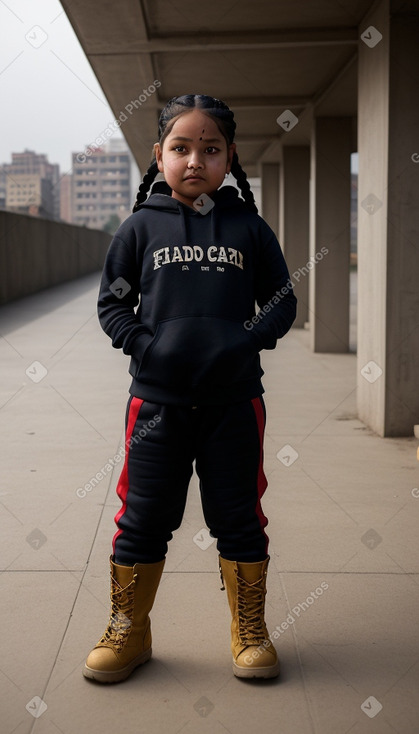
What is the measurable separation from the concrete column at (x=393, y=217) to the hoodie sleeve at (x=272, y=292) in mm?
3420

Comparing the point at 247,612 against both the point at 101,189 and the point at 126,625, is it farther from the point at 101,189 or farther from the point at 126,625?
the point at 101,189

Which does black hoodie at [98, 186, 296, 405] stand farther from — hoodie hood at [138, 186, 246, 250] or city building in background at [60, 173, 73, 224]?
city building in background at [60, 173, 73, 224]

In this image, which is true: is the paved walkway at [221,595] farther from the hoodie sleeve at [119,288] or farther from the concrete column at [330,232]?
the concrete column at [330,232]

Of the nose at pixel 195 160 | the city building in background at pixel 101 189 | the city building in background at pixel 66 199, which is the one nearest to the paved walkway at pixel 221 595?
the nose at pixel 195 160

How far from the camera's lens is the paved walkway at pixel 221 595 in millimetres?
2371

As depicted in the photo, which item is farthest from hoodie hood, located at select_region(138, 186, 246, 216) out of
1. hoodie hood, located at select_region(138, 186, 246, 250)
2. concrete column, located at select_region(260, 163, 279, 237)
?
concrete column, located at select_region(260, 163, 279, 237)

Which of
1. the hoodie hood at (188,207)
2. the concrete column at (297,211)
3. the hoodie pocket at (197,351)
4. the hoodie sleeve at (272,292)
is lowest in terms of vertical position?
the hoodie pocket at (197,351)

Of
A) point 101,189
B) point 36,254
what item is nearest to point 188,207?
point 36,254

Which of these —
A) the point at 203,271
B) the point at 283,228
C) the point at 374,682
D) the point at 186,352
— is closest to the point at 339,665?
the point at 374,682

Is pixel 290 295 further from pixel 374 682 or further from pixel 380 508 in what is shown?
pixel 380 508

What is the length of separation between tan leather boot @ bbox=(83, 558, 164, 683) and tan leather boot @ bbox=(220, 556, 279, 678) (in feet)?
0.80

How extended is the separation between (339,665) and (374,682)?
142 millimetres

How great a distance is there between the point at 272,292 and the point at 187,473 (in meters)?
0.62

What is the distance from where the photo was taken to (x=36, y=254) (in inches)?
763
